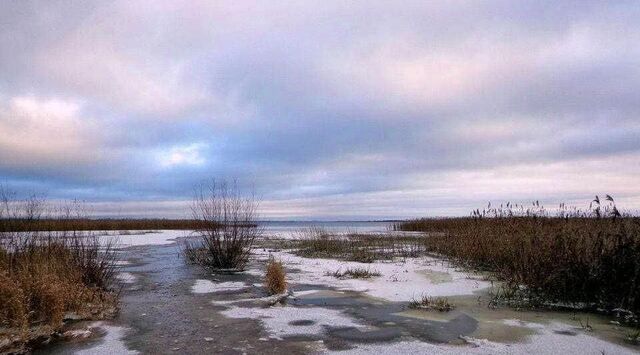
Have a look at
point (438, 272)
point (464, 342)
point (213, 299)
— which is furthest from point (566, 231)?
point (213, 299)

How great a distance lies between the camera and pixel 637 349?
186 inches

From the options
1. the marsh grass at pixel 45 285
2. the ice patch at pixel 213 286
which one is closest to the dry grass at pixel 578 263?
the ice patch at pixel 213 286

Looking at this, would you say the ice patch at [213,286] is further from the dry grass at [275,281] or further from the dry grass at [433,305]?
the dry grass at [433,305]

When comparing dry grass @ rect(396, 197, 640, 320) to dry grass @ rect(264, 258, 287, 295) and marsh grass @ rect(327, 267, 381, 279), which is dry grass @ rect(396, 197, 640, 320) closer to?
marsh grass @ rect(327, 267, 381, 279)

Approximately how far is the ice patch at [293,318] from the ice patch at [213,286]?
1.91 meters

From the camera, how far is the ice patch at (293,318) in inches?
222

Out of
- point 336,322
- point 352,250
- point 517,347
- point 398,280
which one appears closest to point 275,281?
point 336,322

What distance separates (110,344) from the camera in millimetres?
5074

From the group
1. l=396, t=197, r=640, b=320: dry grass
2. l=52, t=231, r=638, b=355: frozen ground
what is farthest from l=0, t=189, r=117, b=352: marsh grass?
l=396, t=197, r=640, b=320: dry grass

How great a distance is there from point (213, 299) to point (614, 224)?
284 inches

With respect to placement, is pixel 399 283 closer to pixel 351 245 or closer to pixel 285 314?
pixel 285 314

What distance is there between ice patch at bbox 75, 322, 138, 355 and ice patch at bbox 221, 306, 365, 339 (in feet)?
4.95

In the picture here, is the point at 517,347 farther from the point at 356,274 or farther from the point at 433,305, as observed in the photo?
the point at 356,274

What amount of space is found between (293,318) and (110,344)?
2.38m
